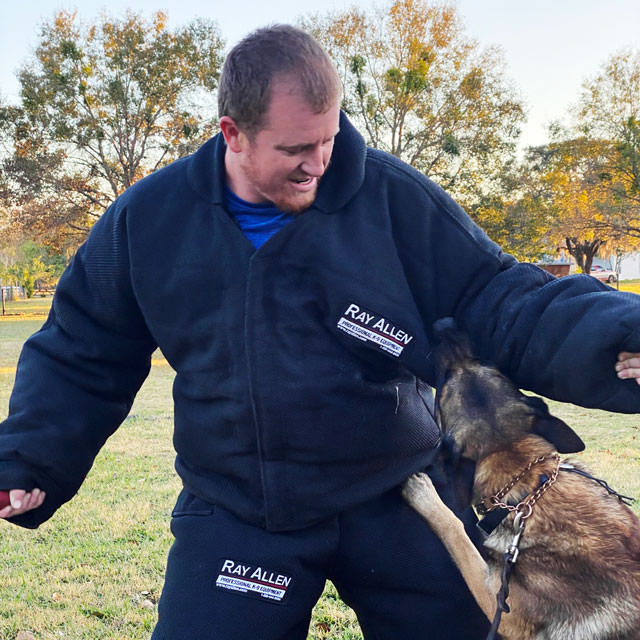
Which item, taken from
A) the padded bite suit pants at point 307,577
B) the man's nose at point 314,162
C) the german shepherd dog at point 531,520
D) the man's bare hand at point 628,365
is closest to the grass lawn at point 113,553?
the german shepherd dog at point 531,520

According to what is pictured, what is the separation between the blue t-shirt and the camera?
7.33ft

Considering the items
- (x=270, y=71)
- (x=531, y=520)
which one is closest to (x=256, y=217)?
(x=270, y=71)

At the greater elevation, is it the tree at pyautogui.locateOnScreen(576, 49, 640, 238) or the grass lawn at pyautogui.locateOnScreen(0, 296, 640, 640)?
the tree at pyautogui.locateOnScreen(576, 49, 640, 238)

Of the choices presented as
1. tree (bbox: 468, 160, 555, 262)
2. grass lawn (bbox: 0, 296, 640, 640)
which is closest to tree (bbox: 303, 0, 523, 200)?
tree (bbox: 468, 160, 555, 262)

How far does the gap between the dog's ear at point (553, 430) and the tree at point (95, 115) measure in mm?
21984

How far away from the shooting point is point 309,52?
2.05 m

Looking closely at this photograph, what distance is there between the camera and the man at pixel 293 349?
6.70 feet

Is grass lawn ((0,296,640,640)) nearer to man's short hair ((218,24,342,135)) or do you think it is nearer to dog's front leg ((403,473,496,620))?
dog's front leg ((403,473,496,620))

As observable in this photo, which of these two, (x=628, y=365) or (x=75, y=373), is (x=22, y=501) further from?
(x=628, y=365)

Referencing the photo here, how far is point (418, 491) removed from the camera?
236 centimetres

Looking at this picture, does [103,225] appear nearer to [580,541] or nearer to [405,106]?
[580,541]

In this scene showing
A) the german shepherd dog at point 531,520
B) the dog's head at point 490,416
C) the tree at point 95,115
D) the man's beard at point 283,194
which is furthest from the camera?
the tree at point 95,115

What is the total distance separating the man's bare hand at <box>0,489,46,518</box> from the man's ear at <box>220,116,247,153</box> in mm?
1316

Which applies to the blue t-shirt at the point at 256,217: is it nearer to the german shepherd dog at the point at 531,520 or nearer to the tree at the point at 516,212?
the german shepherd dog at the point at 531,520
